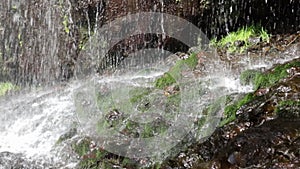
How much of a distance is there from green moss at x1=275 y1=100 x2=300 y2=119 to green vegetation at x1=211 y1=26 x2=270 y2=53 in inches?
173

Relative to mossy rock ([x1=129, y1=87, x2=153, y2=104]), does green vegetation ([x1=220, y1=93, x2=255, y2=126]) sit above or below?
above

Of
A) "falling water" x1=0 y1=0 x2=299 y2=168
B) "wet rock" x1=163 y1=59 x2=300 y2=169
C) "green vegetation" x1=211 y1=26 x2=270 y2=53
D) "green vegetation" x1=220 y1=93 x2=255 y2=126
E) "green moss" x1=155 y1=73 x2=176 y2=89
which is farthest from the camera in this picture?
"green vegetation" x1=211 y1=26 x2=270 y2=53

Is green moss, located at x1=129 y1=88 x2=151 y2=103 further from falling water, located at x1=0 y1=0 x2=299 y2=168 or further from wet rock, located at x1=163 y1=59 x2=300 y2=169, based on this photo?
wet rock, located at x1=163 y1=59 x2=300 y2=169

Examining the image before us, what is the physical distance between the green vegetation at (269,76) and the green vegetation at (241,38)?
208 cm

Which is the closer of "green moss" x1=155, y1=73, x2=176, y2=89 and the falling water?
"green moss" x1=155, y1=73, x2=176, y2=89

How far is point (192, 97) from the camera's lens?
6.61 metres

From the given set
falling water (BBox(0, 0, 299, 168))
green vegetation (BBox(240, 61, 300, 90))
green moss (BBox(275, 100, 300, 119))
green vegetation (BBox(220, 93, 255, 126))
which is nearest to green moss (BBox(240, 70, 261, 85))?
green vegetation (BBox(240, 61, 300, 90))

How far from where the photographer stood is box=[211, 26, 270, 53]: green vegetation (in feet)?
29.5

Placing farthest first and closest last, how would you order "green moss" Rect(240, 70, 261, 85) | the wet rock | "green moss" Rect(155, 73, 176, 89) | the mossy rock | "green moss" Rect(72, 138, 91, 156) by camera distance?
1. "green moss" Rect(155, 73, 176, 89)
2. the mossy rock
3. "green moss" Rect(240, 70, 261, 85)
4. "green moss" Rect(72, 138, 91, 156)
5. the wet rock

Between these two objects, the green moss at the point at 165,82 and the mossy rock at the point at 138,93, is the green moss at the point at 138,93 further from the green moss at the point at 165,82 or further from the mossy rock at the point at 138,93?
the green moss at the point at 165,82

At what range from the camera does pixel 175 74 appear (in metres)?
8.01

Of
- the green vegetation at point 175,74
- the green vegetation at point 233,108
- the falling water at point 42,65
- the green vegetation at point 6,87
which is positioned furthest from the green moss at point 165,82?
the green vegetation at point 6,87

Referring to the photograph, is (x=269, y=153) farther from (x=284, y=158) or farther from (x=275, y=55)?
(x=275, y=55)

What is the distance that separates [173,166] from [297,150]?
125 cm
